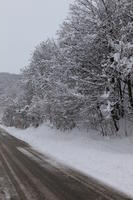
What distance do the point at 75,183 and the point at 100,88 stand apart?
9.50 metres

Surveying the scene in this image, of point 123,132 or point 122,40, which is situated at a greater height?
point 122,40

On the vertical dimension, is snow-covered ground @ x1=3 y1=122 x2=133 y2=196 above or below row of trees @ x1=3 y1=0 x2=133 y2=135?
below

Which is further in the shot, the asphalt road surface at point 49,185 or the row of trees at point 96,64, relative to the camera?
the row of trees at point 96,64

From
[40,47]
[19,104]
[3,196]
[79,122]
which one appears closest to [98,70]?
[79,122]

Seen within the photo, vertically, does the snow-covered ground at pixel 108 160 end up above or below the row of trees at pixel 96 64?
below

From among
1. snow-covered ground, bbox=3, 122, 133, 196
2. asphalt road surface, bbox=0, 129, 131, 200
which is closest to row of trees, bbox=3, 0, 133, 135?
snow-covered ground, bbox=3, 122, 133, 196

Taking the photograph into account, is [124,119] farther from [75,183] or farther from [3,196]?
[3,196]

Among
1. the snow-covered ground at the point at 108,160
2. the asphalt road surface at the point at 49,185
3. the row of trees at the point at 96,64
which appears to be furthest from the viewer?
the row of trees at the point at 96,64

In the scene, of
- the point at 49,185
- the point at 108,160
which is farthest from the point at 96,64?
the point at 49,185

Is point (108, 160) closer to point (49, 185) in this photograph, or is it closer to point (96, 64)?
point (49, 185)

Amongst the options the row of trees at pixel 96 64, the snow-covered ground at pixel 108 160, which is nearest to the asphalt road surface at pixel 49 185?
the snow-covered ground at pixel 108 160

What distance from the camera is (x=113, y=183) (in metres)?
9.40

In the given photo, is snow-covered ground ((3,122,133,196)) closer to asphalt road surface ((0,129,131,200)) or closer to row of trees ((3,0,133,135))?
asphalt road surface ((0,129,131,200))

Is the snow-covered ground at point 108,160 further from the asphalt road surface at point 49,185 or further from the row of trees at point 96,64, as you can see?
the row of trees at point 96,64
